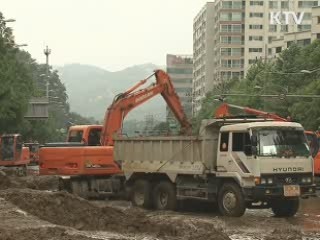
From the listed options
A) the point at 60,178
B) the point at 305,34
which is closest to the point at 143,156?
the point at 60,178

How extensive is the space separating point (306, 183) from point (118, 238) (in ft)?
24.4

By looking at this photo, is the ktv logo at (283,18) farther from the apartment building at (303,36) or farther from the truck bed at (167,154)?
the truck bed at (167,154)

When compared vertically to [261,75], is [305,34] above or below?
above

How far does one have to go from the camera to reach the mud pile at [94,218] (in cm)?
1345

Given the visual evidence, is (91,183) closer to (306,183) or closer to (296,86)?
(306,183)

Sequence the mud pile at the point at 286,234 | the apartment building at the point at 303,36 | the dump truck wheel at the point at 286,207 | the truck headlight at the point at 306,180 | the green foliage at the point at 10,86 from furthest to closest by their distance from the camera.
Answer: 1. the apartment building at the point at 303,36
2. the green foliage at the point at 10,86
3. the dump truck wheel at the point at 286,207
4. the truck headlight at the point at 306,180
5. the mud pile at the point at 286,234

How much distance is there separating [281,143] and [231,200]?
1931 millimetres

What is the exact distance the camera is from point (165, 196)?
68.9 feet

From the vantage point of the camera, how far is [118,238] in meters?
12.6

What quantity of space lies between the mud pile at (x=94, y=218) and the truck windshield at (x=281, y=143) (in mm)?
3786

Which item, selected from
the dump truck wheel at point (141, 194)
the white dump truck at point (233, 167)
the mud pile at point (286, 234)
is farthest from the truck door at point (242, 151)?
the dump truck wheel at point (141, 194)

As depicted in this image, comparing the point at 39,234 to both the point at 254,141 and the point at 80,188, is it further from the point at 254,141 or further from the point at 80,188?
the point at 80,188

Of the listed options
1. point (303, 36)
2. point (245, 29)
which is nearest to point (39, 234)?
point (303, 36)

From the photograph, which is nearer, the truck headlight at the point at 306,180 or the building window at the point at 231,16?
the truck headlight at the point at 306,180
